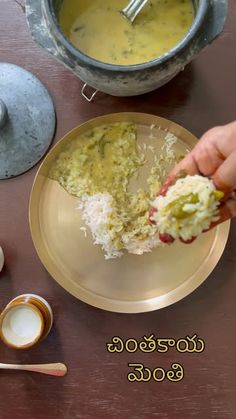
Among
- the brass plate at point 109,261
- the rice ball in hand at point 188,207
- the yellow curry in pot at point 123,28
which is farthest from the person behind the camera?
the brass plate at point 109,261

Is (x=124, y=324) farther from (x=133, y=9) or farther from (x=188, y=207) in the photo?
(x=133, y=9)

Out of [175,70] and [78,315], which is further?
[78,315]

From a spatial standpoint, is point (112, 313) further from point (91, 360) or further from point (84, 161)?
point (84, 161)

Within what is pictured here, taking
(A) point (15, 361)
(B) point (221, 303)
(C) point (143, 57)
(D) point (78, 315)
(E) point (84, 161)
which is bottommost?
(A) point (15, 361)

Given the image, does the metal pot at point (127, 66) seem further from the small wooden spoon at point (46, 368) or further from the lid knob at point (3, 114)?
the small wooden spoon at point (46, 368)

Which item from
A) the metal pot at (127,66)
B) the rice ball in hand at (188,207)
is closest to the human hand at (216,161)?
the rice ball in hand at (188,207)

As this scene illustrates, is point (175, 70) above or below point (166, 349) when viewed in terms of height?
above

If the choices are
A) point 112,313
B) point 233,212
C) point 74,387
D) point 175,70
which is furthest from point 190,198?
point 74,387
